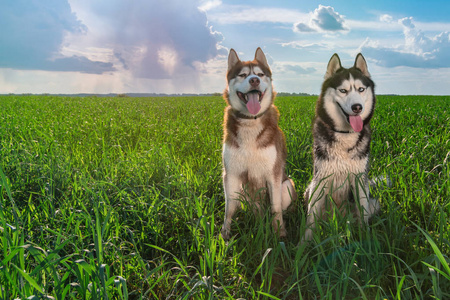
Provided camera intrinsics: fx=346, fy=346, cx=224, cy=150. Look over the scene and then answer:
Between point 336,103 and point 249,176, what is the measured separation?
1.13 meters

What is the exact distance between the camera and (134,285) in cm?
268

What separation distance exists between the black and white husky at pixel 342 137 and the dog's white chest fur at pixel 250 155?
52cm

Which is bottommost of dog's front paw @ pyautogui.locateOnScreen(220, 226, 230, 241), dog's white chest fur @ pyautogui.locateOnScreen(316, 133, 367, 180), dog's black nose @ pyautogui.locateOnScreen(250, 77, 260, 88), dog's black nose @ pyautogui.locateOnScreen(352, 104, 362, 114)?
dog's front paw @ pyautogui.locateOnScreen(220, 226, 230, 241)

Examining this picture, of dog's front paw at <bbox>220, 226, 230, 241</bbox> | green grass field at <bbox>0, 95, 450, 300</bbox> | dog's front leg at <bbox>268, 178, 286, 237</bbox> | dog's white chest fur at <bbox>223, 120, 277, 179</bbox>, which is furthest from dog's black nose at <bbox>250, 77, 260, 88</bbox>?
dog's front paw at <bbox>220, 226, 230, 241</bbox>

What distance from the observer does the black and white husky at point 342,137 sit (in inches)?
131

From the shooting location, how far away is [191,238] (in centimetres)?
330

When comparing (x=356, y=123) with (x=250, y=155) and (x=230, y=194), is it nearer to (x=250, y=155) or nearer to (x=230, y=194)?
(x=250, y=155)

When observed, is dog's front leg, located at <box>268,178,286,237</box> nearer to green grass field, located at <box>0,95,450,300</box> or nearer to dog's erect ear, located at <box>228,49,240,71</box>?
green grass field, located at <box>0,95,450,300</box>

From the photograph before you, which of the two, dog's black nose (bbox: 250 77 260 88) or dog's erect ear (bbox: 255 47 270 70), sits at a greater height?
dog's erect ear (bbox: 255 47 270 70)

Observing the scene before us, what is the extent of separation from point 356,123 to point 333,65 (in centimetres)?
64

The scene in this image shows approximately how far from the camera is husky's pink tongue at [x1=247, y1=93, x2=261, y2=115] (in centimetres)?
352

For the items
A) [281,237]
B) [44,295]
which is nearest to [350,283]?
[281,237]

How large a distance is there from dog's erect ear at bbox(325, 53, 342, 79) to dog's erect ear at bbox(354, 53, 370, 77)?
0.18 m

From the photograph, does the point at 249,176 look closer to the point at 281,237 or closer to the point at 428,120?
the point at 281,237
